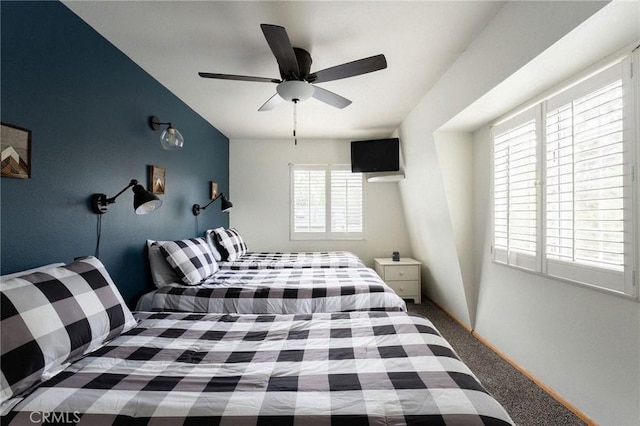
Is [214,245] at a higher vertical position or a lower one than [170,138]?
lower

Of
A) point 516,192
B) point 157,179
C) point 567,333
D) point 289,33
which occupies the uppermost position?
point 289,33

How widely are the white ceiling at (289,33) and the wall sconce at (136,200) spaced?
3.27ft

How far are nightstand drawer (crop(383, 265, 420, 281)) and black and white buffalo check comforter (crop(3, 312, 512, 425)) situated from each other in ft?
7.99

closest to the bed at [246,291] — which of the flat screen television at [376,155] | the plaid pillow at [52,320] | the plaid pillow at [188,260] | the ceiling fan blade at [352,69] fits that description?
the plaid pillow at [188,260]

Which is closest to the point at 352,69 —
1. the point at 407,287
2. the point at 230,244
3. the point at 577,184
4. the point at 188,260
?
the point at 577,184

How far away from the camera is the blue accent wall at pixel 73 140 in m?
1.33

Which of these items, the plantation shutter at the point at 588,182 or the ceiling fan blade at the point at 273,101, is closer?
the plantation shutter at the point at 588,182

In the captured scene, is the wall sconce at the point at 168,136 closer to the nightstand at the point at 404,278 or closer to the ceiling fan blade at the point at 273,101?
the ceiling fan blade at the point at 273,101

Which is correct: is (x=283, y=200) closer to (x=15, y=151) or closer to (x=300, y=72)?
(x=300, y=72)

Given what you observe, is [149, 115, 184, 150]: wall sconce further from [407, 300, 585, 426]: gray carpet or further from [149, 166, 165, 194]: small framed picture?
[407, 300, 585, 426]: gray carpet

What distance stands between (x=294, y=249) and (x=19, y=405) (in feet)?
12.0

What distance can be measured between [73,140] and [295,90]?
140cm

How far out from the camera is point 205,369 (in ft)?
3.50

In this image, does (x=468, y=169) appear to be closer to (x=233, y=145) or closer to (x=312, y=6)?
(x=312, y=6)
